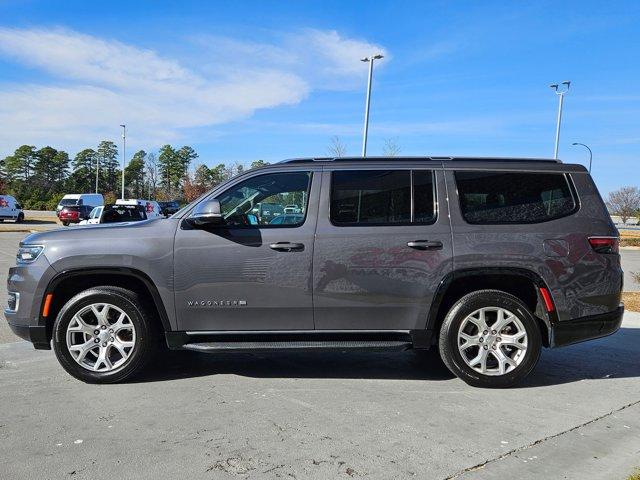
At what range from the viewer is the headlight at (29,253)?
4.62 m

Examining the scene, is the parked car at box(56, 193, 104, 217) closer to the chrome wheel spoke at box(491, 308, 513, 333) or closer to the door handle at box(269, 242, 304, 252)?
the door handle at box(269, 242, 304, 252)

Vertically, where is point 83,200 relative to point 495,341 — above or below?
above

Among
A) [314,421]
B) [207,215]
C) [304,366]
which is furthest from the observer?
[304,366]

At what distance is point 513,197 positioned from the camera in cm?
A: 476

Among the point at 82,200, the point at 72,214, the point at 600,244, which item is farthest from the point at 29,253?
the point at 82,200

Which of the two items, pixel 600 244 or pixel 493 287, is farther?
pixel 493 287

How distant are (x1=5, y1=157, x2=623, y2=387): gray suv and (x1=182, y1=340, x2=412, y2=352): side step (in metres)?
0.02

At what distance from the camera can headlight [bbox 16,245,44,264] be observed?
4621mm

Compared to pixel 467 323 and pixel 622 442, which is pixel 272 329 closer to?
pixel 467 323

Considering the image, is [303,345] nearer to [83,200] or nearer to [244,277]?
[244,277]

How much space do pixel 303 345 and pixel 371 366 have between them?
1.07 metres

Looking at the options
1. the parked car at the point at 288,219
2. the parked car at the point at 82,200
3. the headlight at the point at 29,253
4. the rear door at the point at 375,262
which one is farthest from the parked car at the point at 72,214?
the rear door at the point at 375,262

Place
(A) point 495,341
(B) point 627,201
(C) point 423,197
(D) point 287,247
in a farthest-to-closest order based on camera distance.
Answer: (B) point 627,201 < (C) point 423,197 < (A) point 495,341 < (D) point 287,247

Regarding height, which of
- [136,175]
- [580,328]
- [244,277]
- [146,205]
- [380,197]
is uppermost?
[136,175]
